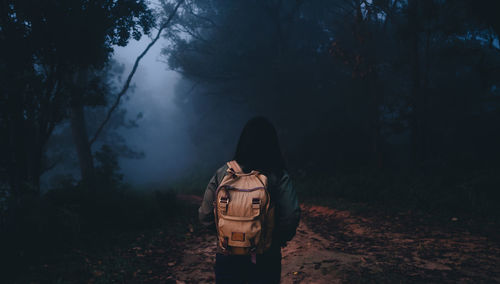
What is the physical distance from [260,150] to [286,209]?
20.7 inches

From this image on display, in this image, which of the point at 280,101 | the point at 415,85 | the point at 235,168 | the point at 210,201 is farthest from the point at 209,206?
the point at 280,101

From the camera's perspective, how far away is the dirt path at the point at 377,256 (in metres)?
4.42

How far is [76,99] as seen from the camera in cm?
886

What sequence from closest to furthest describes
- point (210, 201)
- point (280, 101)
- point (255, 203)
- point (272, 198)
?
point (255, 203) → point (272, 198) → point (210, 201) → point (280, 101)

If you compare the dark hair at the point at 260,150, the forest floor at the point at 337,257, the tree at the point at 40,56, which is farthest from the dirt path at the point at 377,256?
the tree at the point at 40,56

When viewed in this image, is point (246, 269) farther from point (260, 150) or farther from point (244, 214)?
point (260, 150)

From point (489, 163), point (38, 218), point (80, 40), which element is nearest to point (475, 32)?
point (489, 163)

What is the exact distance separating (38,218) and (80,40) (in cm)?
433

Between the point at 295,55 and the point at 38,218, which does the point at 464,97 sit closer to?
the point at 295,55

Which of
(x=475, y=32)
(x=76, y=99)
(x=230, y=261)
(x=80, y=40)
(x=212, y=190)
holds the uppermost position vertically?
(x=475, y=32)

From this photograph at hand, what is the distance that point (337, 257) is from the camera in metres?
5.19

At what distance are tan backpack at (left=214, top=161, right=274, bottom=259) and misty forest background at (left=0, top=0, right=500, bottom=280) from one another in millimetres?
5095

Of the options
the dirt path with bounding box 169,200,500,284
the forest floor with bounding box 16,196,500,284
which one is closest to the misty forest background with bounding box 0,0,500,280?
the forest floor with bounding box 16,196,500,284

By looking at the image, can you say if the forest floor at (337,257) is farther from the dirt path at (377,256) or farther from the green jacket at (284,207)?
the green jacket at (284,207)
